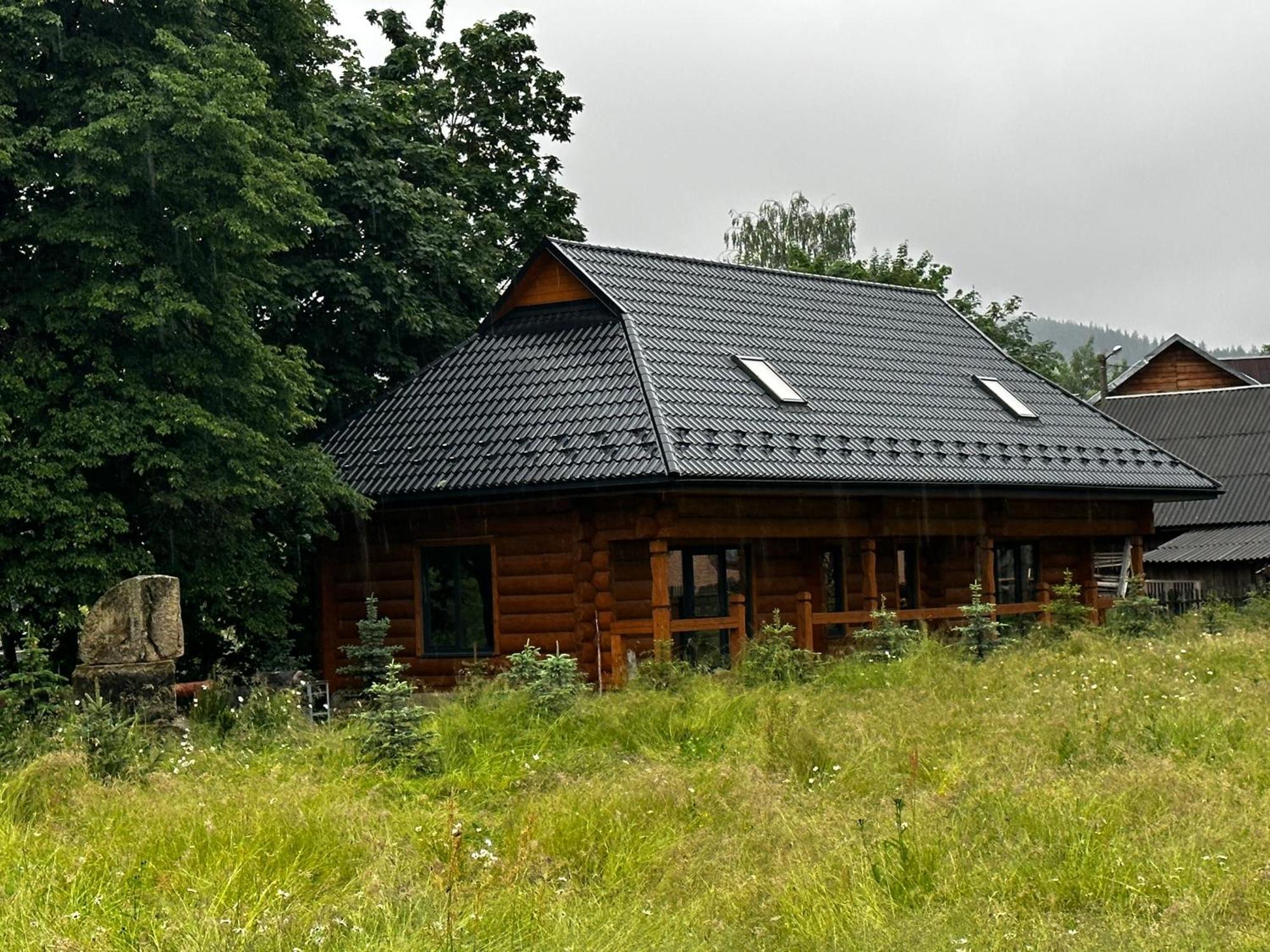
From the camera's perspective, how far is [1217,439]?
136ft

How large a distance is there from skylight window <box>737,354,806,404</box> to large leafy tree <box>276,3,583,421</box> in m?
5.34

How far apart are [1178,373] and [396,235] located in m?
38.4

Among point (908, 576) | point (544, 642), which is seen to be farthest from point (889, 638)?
point (908, 576)

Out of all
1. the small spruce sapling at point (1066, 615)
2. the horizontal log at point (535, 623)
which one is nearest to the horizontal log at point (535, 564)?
the horizontal log at point (535, 623)

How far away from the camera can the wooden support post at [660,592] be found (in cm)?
1992

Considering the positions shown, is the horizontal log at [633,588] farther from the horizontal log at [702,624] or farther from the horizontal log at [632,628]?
the horizontal log at [702,624]

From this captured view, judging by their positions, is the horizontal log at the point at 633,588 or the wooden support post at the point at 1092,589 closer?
the horizontal log at the point at 633,588

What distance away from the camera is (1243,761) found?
1145cm

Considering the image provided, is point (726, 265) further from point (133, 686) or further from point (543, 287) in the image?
point (133, 686)

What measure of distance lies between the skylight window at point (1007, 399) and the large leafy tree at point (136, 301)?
11.9 meters

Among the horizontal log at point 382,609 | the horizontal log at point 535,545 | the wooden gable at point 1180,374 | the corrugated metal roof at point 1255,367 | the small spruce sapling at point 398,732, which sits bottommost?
the small spruce sapling at point 398,732

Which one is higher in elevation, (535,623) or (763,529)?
(763,529)

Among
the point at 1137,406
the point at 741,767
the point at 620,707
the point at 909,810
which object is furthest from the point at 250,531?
the point at 1137,406

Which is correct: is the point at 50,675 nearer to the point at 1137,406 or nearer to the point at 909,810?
the point at 909,810
